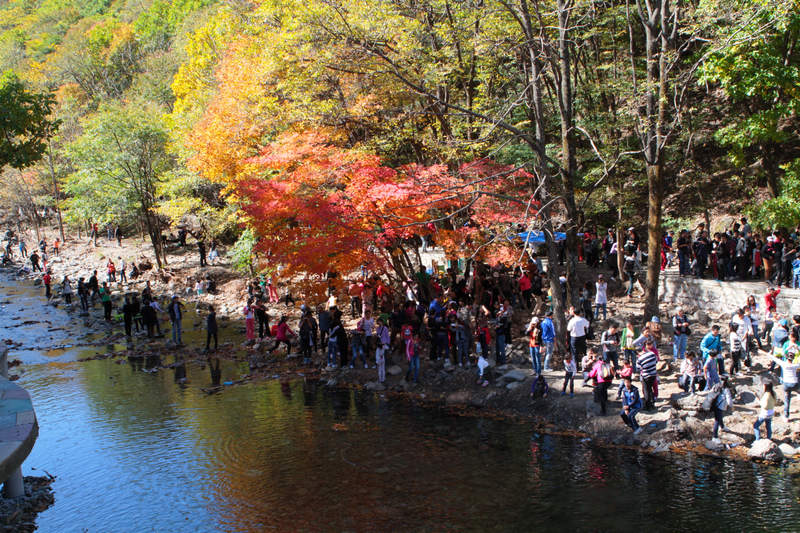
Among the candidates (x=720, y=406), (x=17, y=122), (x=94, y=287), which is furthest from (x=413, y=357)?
(x=94, y=287)

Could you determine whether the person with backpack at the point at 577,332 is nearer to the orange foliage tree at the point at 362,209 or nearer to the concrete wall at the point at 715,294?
the orange foliage tree at the point at 362,209

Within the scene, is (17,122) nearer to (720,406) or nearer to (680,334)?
(680,334)

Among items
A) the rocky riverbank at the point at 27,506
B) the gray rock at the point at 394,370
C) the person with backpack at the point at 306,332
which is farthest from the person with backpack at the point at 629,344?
the rocky riverbank at the point at 27,506

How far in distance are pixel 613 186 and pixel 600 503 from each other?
15.3 metres

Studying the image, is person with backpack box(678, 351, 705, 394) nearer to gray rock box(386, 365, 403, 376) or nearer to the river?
the river

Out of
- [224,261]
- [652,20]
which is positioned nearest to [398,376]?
[652,20]

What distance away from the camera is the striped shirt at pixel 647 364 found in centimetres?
1200

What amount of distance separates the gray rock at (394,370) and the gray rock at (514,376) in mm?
3061

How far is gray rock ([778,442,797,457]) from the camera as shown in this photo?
1048 centimetres

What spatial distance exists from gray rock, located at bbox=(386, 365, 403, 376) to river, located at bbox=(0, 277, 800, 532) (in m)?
1.25

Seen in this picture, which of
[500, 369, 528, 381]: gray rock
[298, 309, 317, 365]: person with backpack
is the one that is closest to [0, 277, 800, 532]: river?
[500, 369, 528, 381]: gray rock

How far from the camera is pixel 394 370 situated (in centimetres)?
1614

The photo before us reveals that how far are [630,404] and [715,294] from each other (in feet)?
25.4

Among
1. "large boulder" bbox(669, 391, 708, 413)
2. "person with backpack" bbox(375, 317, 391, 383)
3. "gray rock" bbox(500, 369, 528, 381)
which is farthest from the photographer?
"person with backpack" bbox(375, 317, 391, 383)
